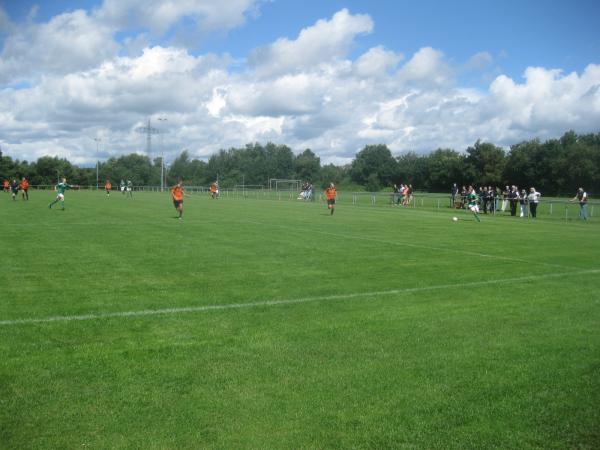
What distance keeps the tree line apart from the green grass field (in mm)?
69819

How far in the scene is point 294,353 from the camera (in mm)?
5980

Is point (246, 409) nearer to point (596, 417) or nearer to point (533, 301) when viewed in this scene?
point (596, 417)

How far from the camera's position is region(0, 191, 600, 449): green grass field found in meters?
4.19

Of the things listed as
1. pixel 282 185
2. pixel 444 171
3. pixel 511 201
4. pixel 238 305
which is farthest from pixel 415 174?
pixel 238 305

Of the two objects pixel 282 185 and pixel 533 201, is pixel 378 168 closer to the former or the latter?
pixel 282 185

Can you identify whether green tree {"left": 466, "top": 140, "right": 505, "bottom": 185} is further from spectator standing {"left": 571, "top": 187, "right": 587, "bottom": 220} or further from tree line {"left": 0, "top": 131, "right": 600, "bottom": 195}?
spectator standing {"left": 571, "top": 187, "right": 587, "bottom": 220}

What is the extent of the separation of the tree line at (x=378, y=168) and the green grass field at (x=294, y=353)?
6982 cm

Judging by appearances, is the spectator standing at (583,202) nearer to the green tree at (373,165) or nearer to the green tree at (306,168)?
the green tree at (373,165)

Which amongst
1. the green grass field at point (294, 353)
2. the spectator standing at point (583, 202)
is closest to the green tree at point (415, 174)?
the spectator standing at point (583, 202)

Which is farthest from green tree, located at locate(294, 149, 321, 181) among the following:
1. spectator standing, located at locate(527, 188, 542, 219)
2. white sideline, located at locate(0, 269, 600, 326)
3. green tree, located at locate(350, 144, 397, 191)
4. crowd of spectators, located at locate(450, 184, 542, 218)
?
white sideline, located at locate(0, 269, 600, 326)

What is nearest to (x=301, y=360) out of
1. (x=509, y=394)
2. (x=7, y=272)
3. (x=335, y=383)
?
(x=335, y=383)

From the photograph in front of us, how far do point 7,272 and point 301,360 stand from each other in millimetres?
7422

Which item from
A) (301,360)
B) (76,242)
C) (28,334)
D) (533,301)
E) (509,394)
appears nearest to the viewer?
(509,394)

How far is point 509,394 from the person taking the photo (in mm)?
4930
